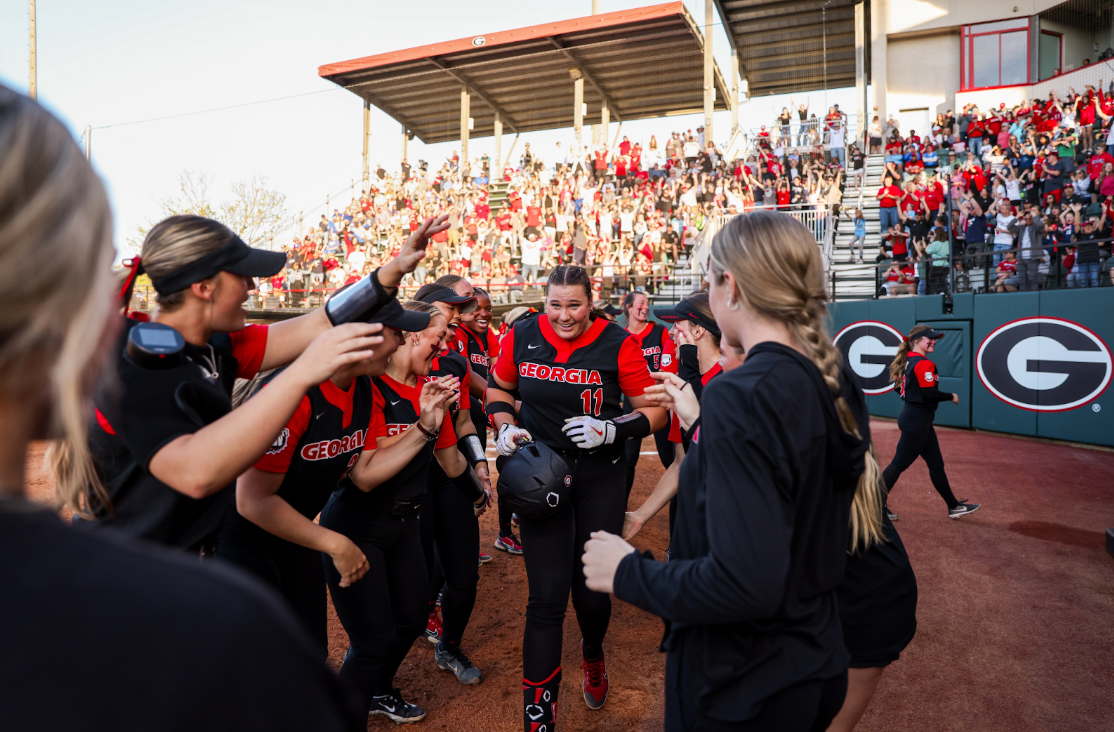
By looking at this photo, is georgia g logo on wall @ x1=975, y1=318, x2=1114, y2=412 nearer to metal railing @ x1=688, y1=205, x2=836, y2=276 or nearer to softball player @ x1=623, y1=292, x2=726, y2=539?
metal railing @ x1=688, y1=205, x2=836, y2=276

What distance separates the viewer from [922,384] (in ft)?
25.1

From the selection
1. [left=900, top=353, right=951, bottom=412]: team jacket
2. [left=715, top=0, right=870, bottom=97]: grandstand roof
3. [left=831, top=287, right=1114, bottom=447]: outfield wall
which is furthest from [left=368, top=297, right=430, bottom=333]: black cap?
[left=715, top=0, right=870, bottom=97]: grandstand roof

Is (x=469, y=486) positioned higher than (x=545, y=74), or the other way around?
(x=545, y=74)

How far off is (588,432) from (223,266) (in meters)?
2.21

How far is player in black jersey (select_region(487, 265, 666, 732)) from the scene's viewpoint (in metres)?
3.66

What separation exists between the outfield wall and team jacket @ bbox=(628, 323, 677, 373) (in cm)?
330

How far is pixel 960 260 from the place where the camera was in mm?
13562

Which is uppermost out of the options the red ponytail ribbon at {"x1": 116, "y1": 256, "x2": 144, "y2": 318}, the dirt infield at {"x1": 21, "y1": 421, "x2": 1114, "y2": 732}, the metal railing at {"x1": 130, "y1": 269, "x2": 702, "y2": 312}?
the metal railing at {"x1": 130, "y1": 269, "x2": 702, "y2": 312}

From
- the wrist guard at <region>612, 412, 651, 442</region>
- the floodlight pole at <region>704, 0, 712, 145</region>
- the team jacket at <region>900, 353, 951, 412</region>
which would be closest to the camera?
the wrist guard at <region>612, 412, 651, 442</region>

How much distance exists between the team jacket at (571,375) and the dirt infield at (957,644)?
1.57m

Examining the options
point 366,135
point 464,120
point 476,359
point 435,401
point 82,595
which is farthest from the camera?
point 366,135

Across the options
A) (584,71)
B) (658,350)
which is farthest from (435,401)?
(584,71)

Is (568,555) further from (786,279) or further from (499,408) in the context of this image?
(786,279)

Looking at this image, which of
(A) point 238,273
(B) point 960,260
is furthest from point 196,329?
(B) point 960,260
